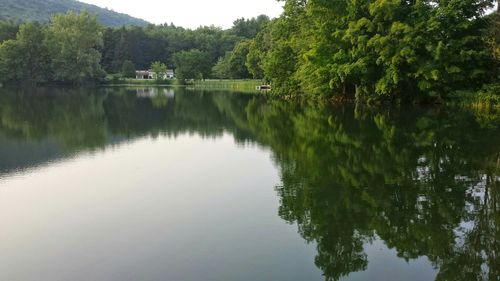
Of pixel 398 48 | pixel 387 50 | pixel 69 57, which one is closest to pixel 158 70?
pixel 69 57

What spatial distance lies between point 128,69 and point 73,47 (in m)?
28.7

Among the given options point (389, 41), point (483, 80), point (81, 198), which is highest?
point (389, 41)

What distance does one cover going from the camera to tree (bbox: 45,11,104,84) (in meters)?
94.8

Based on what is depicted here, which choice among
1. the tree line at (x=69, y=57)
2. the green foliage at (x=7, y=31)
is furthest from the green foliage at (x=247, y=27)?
the green foliage at (x=7, y=31)

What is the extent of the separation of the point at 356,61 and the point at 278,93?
18186 mm

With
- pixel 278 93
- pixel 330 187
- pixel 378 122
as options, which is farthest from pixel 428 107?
pixel 330 187

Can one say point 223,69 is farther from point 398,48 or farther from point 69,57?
point 398,48

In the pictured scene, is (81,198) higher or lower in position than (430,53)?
lower

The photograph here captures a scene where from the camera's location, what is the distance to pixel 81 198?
12.9m

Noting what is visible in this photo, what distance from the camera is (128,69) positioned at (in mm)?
123938

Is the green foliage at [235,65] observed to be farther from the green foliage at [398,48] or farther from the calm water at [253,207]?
the calm water at [253,207]

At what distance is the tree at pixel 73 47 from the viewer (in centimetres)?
9475

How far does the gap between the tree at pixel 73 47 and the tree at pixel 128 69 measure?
2270cm

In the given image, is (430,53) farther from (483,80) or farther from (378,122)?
(378,122)
